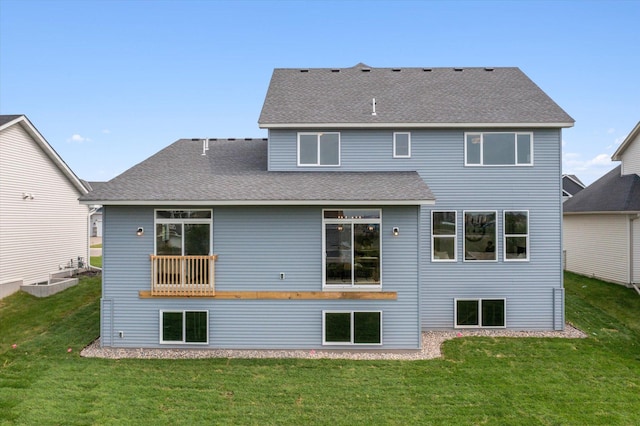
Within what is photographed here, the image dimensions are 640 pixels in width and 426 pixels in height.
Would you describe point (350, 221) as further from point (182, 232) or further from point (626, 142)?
point (626, 142)

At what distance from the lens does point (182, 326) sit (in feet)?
28.1

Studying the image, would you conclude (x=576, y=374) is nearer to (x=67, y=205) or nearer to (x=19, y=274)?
(x=19, y=274)

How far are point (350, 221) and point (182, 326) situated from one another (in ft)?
16.3

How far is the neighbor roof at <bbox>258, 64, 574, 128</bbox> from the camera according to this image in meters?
9.88

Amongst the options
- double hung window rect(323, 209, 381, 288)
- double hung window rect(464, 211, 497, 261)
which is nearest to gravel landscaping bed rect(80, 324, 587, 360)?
double hung window rect(323, 209, 381, 288)

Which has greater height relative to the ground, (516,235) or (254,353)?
(516,235)

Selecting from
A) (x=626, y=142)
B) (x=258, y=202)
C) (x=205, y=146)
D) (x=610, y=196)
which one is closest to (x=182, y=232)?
(x=258, y=202)

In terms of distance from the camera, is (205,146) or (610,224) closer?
(205,146)

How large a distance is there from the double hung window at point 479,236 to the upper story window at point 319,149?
4.26m

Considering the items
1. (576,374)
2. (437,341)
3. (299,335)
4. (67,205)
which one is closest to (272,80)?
(299,335)

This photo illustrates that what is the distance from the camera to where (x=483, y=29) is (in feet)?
55.4

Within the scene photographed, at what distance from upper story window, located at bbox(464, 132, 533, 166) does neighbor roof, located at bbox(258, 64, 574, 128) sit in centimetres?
39

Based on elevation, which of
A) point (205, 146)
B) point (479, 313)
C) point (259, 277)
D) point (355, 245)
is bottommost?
point (479, 313)

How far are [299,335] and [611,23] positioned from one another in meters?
19.9
